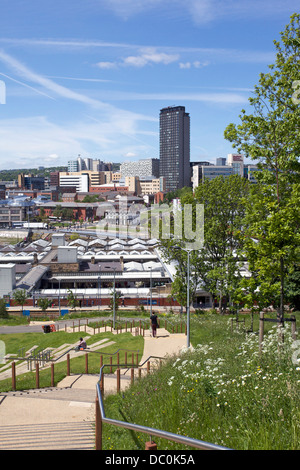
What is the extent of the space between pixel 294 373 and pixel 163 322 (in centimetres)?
1894

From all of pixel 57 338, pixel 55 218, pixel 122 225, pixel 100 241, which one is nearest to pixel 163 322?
pixel 57 338

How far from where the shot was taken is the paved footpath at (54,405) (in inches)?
323

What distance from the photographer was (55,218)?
136 meters

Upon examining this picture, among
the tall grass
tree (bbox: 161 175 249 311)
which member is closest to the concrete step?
the tall grass

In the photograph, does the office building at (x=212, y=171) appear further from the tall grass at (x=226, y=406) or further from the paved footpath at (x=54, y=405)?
the tall grass at (x=226, y=406)

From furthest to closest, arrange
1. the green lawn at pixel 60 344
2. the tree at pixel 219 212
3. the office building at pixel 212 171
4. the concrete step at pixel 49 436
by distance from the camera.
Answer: the office building at pixel 212 171 < the tree at pixel 219 212 < the green lawn at pixel 60 344 < the concrete step at pixel 49 436

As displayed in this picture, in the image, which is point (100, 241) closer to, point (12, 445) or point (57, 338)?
point (57, 338)

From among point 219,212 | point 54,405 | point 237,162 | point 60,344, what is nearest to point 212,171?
point 237,162

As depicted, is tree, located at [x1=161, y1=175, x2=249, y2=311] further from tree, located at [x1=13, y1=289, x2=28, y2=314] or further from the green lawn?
tree, located at [x1=13, y1=289, x2=28, y2=314]

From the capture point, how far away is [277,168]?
12.1 metres

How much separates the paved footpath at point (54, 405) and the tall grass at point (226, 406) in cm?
67

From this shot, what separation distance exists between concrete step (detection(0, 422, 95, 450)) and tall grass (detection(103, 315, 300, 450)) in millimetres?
373

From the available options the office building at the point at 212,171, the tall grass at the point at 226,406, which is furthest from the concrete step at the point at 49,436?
the office building at the point at 212,171

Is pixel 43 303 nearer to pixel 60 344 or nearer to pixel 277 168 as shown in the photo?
pixel 60 344
